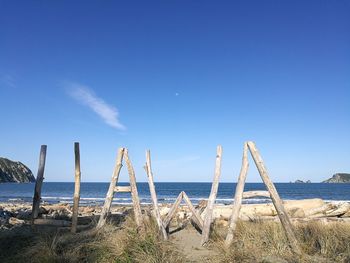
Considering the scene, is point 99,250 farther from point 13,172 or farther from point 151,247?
point 13,172

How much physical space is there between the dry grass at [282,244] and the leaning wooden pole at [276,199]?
17 centimetres

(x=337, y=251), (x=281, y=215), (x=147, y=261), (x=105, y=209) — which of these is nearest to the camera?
(x=147, y=261)

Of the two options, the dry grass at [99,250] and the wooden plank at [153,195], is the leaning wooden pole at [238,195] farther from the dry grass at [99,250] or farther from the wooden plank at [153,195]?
the wooden plank at [153,195]

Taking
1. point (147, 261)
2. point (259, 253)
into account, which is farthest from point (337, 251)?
point (147, 261)

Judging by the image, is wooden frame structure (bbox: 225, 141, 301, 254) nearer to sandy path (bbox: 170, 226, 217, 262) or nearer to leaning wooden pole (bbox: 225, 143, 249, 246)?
leaning wooden pole (bbox: 225, 143, 249, 246)

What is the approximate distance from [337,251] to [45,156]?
8.06 metres

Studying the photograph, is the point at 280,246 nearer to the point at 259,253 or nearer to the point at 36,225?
the point at 259,253

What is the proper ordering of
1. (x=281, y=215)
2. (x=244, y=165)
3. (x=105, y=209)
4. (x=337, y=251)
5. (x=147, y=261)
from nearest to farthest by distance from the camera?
(x=147, y=261), (x=337, y=251), (x=281, y=215), (x=244, y=165), (x=105, y=209)

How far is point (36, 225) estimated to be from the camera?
1107 cm

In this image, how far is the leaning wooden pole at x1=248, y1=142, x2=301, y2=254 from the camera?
28.4ft

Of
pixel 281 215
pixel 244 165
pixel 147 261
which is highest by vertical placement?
pixel 244 165

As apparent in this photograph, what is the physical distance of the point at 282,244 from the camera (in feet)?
28.5

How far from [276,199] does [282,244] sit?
45.3 inches

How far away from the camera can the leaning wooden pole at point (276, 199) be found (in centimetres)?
867
